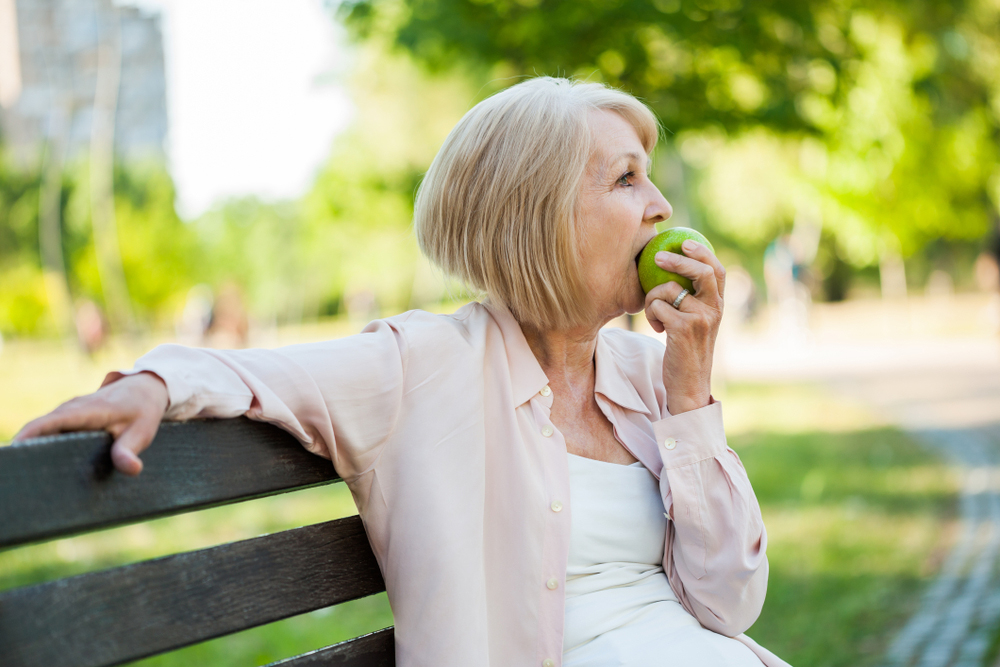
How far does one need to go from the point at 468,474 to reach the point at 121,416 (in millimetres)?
661

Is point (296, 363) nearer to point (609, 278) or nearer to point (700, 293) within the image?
point (609, 278)

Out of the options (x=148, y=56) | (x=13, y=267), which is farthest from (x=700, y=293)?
(x=13, y=267)

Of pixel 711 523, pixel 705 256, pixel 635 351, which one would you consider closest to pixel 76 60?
pixel 635 351

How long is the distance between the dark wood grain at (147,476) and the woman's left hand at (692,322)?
31.1 inches

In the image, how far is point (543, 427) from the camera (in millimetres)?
1774

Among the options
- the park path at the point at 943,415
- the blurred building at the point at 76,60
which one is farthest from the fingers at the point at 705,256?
the blurred building at the point at 76,60

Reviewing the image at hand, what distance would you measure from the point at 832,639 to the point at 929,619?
63 cm

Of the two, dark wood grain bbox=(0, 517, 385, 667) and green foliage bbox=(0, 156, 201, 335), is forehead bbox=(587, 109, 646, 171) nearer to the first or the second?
dark wood grain bbox=(0, 517, 385, 667)

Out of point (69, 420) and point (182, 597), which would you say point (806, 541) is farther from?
point (69, 420)

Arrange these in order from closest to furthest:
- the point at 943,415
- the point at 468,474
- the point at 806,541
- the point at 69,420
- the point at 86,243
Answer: the point at 69,420 → the point at 468,474 → the point at 806,541 → the point at 943,415 → the point at 86,243

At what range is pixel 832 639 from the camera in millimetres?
3857

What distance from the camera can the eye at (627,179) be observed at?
189 centimetres

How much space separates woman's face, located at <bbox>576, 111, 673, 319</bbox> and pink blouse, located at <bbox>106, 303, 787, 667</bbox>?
233 mm

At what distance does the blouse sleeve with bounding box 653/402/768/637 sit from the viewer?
1.79 metres
